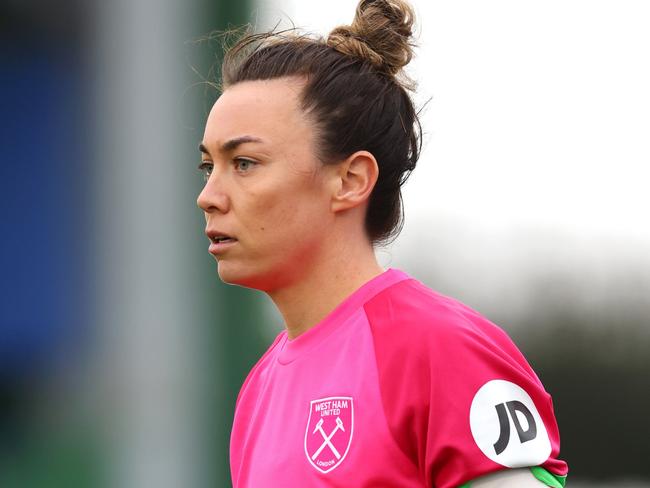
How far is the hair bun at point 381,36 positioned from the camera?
260 cm

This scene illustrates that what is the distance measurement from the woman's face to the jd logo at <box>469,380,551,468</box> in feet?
1.83

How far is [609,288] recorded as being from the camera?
6.26 m

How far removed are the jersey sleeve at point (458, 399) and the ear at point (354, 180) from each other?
0.33 m

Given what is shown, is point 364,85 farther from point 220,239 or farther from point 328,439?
point 328,439

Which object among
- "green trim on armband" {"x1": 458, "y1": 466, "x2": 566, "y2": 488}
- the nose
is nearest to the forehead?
the nose

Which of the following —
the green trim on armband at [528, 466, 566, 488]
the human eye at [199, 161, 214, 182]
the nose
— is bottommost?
the green trim on armband at [528, 466, 566, 488]

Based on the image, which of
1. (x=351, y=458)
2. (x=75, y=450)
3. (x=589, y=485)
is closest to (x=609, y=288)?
(x=589, y=485)

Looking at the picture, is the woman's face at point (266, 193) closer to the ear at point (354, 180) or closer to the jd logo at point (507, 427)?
the ear at point (354, 180)

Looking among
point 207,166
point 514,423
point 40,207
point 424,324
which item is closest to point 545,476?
point 514,423

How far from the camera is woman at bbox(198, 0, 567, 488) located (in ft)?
6.87

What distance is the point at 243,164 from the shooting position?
2430 millimetres

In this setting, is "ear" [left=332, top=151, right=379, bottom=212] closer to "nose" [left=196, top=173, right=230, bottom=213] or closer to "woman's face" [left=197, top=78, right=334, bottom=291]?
"woman's face" [left=197, top=78, right=334, bottom=291]

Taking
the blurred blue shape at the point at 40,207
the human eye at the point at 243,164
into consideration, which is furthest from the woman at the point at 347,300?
the blurred blue shape at the point at 40,207

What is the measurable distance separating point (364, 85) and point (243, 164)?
13.5 inches
